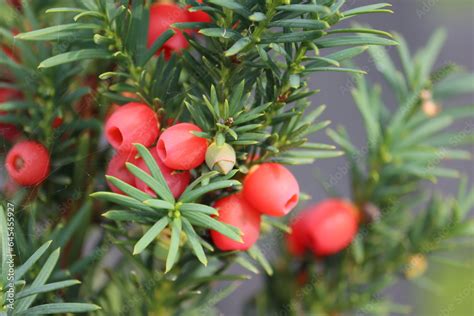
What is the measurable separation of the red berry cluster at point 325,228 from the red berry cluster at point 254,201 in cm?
17

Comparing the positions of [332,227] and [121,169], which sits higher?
[121,169]

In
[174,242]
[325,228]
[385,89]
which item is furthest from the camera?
[385,89]

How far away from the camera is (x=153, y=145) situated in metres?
0.36

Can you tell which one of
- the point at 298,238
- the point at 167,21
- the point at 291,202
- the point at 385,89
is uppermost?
the point at 167,21

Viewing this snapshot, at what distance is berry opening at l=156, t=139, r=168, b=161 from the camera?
1.13 ft

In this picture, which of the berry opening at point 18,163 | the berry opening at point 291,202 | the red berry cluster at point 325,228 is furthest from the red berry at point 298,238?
the berry opening at point 18,163

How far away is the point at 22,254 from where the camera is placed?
0.35 metres

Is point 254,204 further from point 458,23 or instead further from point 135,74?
point 458,23

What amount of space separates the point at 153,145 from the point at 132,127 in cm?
2

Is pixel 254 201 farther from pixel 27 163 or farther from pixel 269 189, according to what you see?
pixel 27 163

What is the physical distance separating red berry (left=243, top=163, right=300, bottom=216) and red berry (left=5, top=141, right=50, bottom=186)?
0.43 ft

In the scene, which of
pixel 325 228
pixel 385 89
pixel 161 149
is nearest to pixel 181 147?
pixel 161 149

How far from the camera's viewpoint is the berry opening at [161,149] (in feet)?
1.13

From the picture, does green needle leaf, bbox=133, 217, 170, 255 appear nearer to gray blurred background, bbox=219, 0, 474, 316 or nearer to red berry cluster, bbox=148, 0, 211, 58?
red berry cluster, bbox=148, 0, 211, 58
